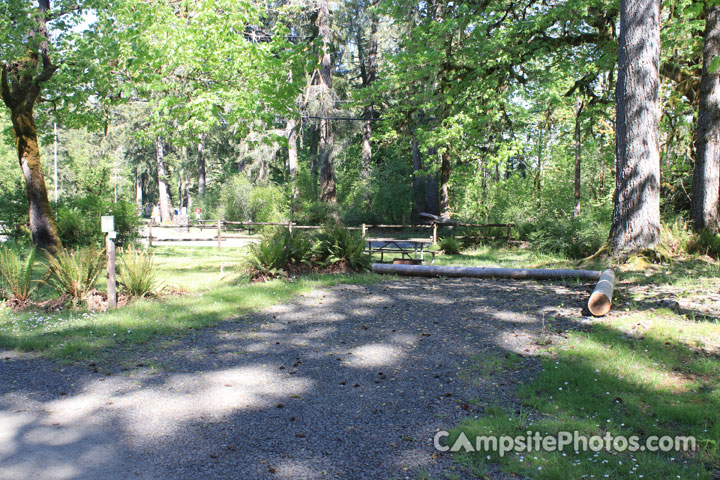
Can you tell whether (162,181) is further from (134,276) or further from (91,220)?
(134,276)

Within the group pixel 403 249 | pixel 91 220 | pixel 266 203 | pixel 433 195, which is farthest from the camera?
pixel 266 203

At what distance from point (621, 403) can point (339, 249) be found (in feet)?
26.1

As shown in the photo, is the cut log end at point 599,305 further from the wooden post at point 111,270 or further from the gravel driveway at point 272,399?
the wooden post at point 111,270

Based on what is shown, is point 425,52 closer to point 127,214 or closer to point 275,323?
point 275,323

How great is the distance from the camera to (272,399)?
14.3 ft

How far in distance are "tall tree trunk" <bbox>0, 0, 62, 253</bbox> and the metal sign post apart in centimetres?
506

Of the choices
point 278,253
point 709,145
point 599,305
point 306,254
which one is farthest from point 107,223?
point 709,145

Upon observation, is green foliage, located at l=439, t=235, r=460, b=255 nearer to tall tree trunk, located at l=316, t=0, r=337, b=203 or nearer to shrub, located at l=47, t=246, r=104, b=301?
tall tree trunk, located at l=316, t=0, r=337, b=203

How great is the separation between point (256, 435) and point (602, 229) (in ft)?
40.1

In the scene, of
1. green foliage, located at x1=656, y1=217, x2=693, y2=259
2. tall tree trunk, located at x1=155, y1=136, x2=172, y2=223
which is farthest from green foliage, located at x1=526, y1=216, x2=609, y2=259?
tall tree trunk, located at x1=155, y1=136, x2=172, y2=223

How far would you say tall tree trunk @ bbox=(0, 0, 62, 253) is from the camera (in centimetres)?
1183

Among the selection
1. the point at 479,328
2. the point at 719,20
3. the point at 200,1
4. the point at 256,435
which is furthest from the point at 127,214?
the point at 719,20

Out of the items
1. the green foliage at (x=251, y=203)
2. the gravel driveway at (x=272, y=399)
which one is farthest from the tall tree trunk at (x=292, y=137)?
the gravel driveway at (x=272, y=399)

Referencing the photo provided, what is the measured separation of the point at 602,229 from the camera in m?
13.4
